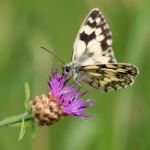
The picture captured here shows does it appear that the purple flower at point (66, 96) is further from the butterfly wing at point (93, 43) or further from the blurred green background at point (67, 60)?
the blurred green background at point (67, 60)

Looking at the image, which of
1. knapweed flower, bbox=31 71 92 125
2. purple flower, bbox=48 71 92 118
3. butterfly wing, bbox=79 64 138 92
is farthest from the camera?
butterfly wing, bbox=79 64 138 92

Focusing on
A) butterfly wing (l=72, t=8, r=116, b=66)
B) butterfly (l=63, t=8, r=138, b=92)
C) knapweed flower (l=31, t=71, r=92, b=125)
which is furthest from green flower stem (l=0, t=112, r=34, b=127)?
butterfly wing (l=72, t=8, r=116, b=66)

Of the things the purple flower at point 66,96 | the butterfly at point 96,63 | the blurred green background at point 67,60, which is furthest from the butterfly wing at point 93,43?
the blurred green background at point 67,60

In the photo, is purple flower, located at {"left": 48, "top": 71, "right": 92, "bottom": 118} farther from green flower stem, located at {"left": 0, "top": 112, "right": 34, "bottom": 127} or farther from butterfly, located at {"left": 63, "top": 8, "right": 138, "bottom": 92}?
green flower stem, located at {"left": 0, "top": 112, "right": 34, "bottom": 127}

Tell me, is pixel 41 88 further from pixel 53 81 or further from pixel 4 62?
pixel 53 81

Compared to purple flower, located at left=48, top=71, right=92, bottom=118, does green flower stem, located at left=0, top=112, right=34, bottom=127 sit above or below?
below

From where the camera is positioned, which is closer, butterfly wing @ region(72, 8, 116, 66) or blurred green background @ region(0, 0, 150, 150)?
butterfly wing @ region(72, 8, 116, 66)
